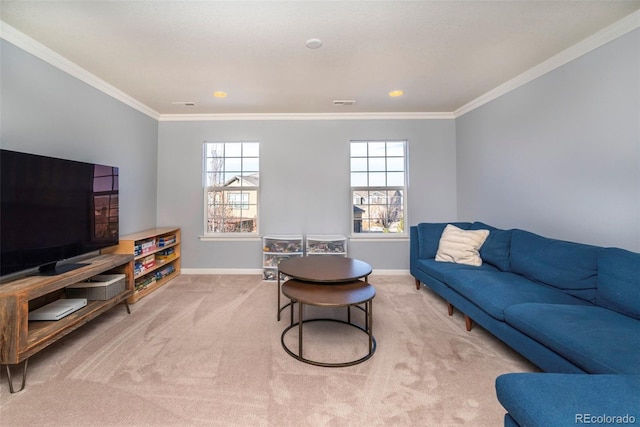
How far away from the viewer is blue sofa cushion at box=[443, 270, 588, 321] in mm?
1816

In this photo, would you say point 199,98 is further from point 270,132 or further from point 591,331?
point 591,331

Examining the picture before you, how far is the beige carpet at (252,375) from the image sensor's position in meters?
1.35

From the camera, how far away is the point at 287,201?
152 inches

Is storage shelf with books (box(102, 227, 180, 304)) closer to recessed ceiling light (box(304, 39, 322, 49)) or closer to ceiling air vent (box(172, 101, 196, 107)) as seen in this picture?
ceiling air vent (box(172, 101, 196, 107))

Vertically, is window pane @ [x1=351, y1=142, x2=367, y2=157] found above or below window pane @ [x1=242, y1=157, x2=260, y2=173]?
above

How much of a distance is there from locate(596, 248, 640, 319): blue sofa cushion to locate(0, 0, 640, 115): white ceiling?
1.74 m

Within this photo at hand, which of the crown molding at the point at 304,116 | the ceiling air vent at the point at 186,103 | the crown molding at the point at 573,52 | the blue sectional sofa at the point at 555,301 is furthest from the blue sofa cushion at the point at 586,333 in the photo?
the ceiling air vent at the point at 186,103

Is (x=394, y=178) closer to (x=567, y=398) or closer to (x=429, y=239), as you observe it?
(x=429, y=239)

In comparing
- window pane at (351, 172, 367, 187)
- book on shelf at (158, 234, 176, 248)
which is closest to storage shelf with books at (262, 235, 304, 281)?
window pane at (351, 172, 367, 187)

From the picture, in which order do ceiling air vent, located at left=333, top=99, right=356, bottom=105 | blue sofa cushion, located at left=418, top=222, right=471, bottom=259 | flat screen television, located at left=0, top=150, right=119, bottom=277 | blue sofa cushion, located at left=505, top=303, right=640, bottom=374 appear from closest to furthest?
blue sofa cushion, located at left=505, top=303, right=640, bottom=374 → flat screen television, located at left=0, top=150, right=119, bottom=277 → blue sofa cushion, located at left=418, top=222, right=471, bottom=259 → ceiling air vent, located at left=333, top=99, right=356, bottom=105

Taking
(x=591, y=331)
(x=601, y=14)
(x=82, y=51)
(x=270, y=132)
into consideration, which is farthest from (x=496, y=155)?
(x=82, y=51)

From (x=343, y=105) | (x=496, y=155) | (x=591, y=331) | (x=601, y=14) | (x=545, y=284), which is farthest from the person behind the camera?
(x=343, y=105)

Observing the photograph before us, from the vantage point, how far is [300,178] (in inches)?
152

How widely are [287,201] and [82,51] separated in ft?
8.65
